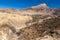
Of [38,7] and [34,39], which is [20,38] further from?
[38,7]

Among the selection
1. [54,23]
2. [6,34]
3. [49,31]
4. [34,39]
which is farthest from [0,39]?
[54,23]

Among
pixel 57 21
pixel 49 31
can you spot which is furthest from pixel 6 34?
pixel 57 21

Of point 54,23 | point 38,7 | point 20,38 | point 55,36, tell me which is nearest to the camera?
point 55,36

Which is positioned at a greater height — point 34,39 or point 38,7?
point 38,7

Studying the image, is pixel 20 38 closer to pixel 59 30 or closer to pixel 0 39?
pixel 0 39

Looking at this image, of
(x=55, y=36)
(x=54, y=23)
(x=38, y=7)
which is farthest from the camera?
(x=38, y=7)

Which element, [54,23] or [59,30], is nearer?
[59,30]

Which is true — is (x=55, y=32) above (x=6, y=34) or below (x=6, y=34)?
below

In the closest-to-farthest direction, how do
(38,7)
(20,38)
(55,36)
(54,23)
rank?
(55,36)
(20,38)
(54,23)
(38,7)

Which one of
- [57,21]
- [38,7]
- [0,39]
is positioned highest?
[38,7]
